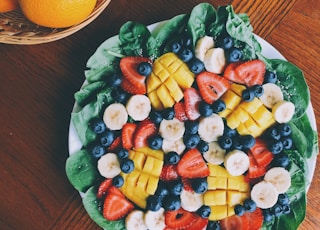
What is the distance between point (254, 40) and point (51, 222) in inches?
24.6

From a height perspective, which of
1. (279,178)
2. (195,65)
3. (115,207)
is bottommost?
(115,207)

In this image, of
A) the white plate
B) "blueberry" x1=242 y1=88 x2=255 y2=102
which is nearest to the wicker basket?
the white plate

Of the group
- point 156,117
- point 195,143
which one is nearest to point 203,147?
point 195,143

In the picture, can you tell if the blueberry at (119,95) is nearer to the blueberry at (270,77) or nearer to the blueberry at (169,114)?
the blueberry at (169,114)

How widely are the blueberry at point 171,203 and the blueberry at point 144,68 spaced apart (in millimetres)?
276

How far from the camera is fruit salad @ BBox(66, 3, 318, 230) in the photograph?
45.4 inches

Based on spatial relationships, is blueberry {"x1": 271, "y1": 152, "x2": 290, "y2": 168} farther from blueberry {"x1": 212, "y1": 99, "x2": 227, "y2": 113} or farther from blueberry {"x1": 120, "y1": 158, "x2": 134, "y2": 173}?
blueberry {"x1": 120, "y1": 158, "x2": 134, "y2": 173}

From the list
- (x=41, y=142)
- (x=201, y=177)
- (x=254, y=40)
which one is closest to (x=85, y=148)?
(x=41, y=142)

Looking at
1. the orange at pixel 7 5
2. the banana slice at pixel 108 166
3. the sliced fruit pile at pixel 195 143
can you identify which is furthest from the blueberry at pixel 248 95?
the orange at pixel 7 5

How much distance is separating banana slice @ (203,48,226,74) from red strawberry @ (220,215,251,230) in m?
0.32

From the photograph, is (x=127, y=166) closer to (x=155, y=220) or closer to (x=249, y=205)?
(x=155, y=220)

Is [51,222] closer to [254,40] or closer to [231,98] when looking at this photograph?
[231,98]

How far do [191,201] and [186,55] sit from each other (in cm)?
32

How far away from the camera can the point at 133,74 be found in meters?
1.16
